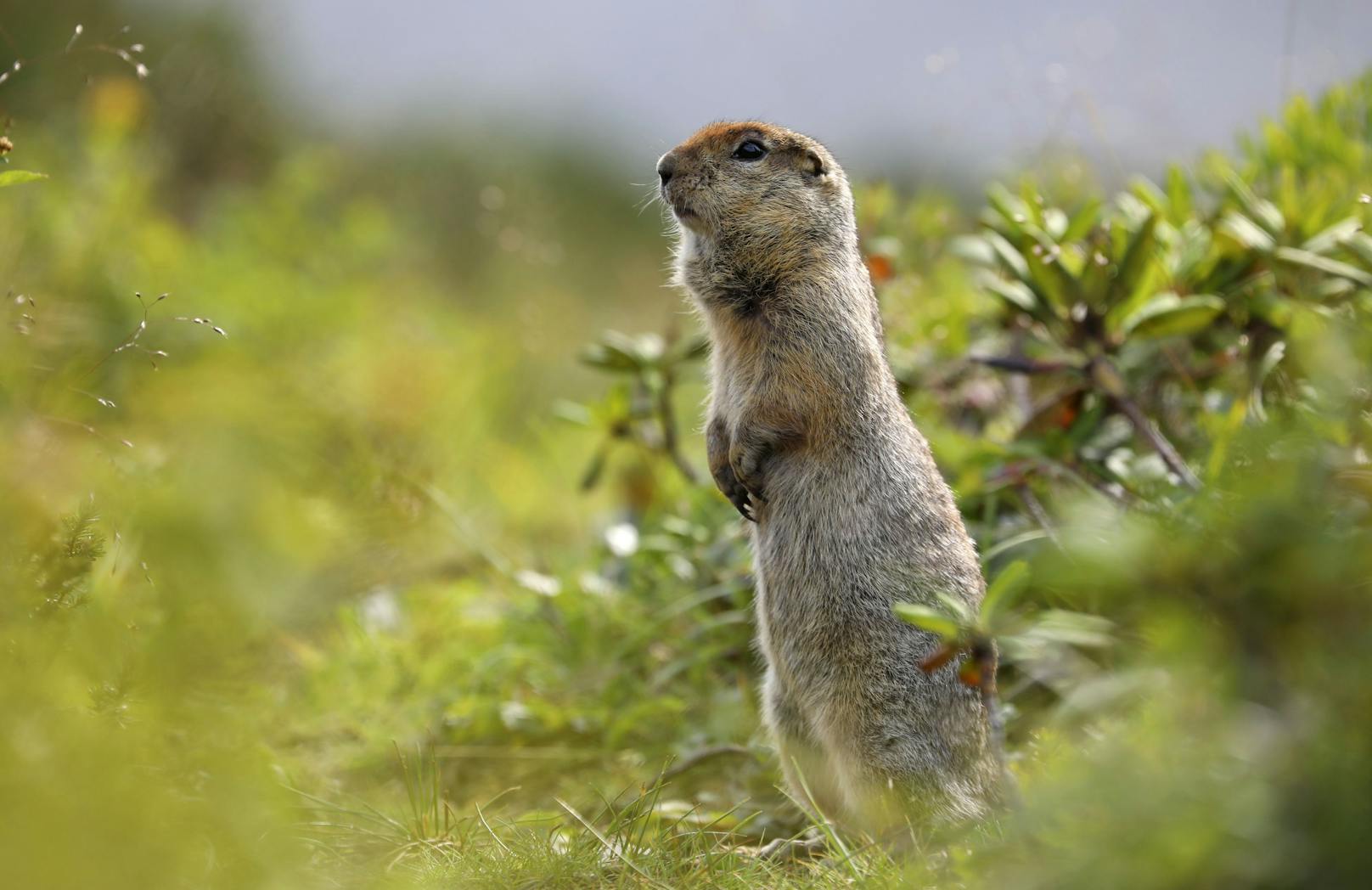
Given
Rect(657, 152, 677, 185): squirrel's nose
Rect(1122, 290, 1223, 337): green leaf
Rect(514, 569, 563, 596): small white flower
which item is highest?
Rect(657, 152, 677, 185): squirrel's nose

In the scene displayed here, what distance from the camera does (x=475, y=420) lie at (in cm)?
603

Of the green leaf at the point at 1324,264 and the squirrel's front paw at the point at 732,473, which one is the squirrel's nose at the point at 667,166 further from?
the green leaf at the point at 1324,264

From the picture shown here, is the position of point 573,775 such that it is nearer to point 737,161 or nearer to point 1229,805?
point 737,161

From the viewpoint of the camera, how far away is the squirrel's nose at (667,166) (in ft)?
11.3

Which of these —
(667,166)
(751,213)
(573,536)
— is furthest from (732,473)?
(573,536)

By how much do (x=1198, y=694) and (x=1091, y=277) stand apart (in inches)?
95.7

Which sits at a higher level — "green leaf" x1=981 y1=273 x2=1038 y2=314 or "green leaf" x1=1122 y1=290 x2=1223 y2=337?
"green leaf" x1=1122 y1=290 x2=1223 y2=337

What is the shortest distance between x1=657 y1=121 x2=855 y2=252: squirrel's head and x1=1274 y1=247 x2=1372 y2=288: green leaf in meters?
1.41

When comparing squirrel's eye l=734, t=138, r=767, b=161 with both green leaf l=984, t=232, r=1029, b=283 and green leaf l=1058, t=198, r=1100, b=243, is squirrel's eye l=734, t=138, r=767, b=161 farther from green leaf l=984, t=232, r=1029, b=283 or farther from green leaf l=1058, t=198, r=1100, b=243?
green leaf l=1058, t=198, r=1100, b=243

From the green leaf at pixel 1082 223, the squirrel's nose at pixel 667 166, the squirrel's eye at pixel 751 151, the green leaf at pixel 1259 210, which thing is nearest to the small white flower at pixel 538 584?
the squirrel's nose at pixel 667 166

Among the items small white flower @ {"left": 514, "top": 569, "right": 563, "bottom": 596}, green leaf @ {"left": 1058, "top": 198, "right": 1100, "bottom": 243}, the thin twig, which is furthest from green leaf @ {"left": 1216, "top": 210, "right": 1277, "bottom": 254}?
small white flower @ {"left": 514, "top": 569, "right": 563, "bottom": 596}

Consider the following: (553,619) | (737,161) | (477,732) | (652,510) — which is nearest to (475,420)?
(652,510)

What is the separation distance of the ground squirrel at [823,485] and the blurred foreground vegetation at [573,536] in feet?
0.84

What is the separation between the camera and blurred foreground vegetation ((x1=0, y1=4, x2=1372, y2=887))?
61.3 inches
